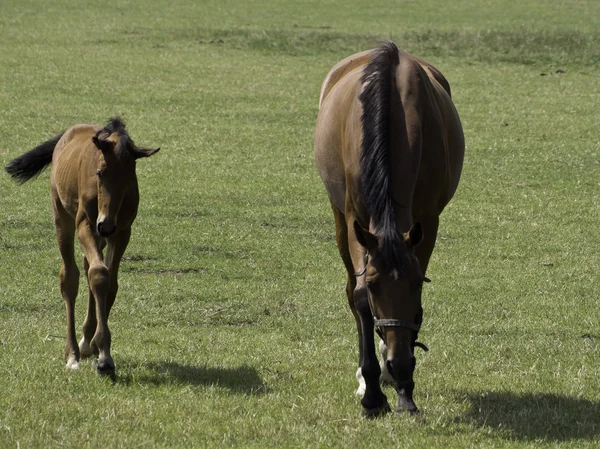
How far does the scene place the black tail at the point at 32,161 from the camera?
345 inches

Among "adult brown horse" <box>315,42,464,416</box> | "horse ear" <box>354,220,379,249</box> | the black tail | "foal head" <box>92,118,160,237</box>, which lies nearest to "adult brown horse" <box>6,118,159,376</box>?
"foal head" <box>92,118,160,237</box>

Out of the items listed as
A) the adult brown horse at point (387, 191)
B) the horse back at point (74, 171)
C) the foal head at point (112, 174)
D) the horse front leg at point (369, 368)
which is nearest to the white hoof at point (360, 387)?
the adult brown horse at point (387, 191)

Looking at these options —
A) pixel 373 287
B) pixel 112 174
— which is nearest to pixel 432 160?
Result: pixel 373 287

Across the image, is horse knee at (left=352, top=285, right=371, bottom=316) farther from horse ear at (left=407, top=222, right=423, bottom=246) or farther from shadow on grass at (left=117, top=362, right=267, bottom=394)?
shadow on grass at (left=117, top=362, right=267, bottom=394)

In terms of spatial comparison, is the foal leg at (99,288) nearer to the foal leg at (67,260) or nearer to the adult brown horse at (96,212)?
the adult brown horse at (96,212)

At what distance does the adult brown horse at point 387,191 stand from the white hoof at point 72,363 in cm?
201

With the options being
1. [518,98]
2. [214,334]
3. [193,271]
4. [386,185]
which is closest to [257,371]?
[214,334]

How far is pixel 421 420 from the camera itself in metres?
5.88

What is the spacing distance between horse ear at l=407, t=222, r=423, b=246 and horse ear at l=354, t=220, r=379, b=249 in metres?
0.19

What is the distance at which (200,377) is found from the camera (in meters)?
7.11

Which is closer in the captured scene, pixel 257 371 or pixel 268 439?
pixel 268 439

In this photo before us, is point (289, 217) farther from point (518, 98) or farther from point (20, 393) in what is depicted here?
point (518, 98)

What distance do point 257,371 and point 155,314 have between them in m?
2.26

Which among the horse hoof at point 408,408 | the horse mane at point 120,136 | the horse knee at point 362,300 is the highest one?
the horse mane at point 120,136
